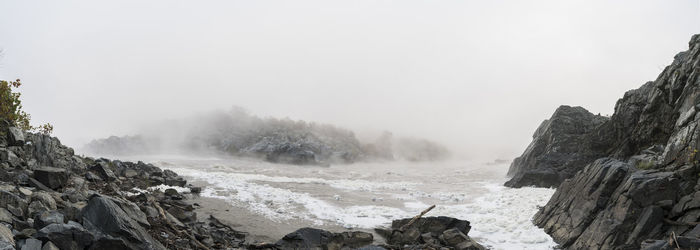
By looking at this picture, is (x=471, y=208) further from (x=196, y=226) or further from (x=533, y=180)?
(x=196, y=226)

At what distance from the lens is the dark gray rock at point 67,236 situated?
27.5 ft

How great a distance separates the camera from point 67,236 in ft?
28.3

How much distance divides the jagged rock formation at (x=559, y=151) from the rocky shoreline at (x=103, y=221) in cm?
1798

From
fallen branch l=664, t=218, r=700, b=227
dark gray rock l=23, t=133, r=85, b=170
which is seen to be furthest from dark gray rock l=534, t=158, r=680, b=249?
dark gray rock l=23, t=133, r=85, b=170

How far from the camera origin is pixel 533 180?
102 feet

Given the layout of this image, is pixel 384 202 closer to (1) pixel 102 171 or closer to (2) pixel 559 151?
(1) pixel 102 171

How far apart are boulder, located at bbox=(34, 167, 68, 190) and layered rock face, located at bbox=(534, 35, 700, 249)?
18008 millimetres

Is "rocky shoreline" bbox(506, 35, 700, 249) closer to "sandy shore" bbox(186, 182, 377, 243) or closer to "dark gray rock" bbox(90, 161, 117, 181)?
"sandy shore" bbox(186, 182, 377, 243)

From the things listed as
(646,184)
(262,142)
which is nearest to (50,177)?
(646,184)

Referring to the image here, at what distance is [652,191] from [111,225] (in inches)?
637

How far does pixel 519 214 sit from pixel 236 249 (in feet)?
44.9

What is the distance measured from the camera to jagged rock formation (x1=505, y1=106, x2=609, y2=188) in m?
30.5

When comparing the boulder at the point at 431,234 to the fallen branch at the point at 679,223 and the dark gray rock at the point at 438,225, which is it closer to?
the dark gray rock at the point at 438,225

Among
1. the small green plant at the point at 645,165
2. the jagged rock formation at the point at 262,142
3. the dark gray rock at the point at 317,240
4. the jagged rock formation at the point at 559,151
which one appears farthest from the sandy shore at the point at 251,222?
the jagged rock formation at the point at 262,142
